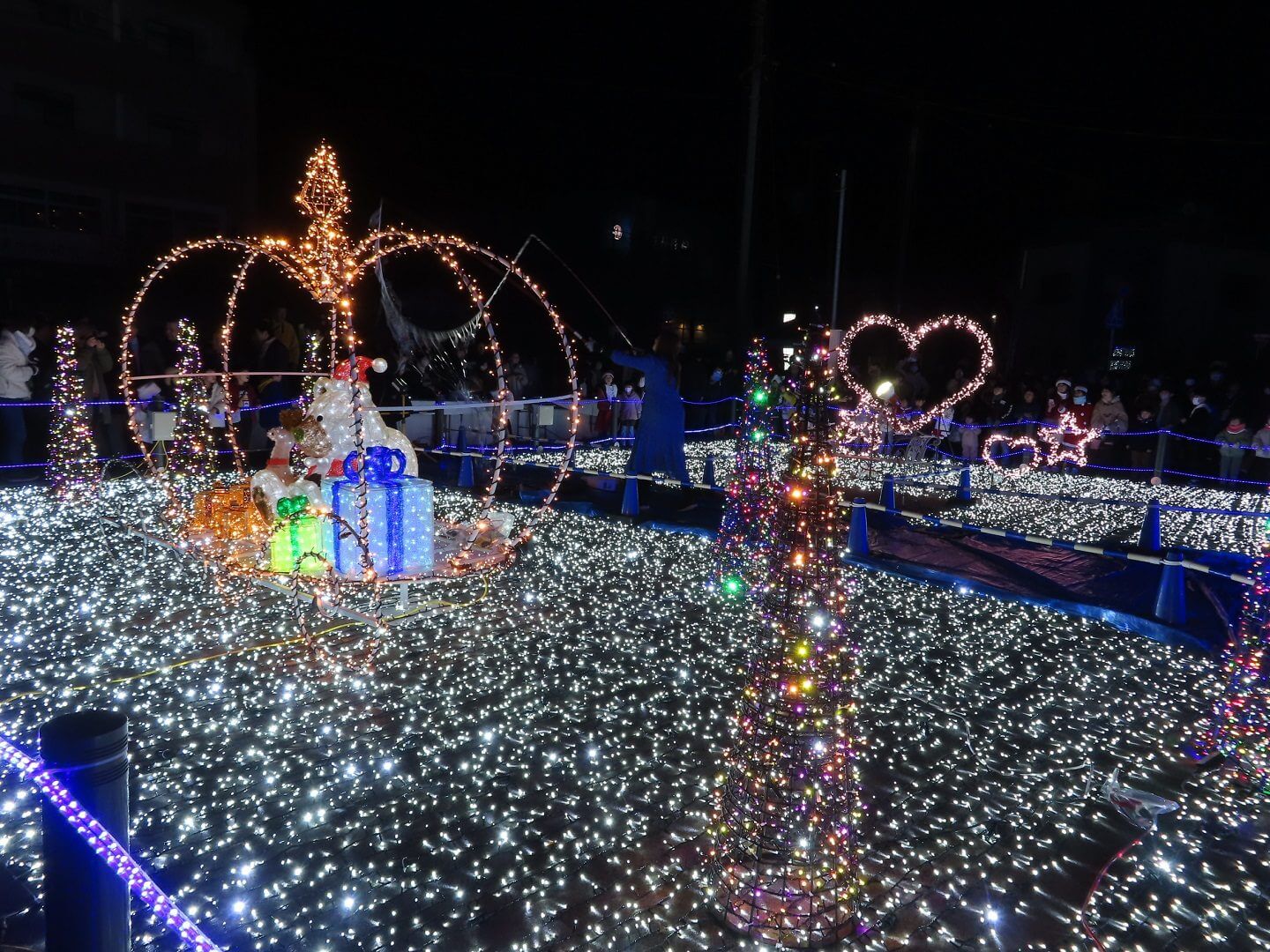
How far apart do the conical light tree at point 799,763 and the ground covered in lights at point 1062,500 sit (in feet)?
22.5

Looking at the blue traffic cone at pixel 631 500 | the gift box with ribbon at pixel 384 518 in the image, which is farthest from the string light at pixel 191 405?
the blue traffic cone at pixel 631 500

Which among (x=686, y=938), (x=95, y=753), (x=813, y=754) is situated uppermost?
(x=95, y=753)

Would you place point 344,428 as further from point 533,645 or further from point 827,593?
point 827,593

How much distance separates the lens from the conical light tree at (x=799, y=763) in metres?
2.78

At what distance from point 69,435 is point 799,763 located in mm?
10131

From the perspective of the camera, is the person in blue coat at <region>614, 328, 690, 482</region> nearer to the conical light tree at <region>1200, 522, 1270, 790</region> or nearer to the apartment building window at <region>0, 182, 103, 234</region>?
the conical light tree at <region>1200, 522, 1270, 790</region>

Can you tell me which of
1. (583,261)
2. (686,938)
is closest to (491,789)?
(686,938)

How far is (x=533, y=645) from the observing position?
5.48 metres

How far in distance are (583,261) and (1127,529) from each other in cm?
1992

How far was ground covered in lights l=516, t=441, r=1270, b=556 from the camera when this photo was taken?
9.76 m

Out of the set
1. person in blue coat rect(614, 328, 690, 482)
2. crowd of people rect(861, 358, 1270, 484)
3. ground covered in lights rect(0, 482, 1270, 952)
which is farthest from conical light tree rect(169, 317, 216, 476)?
crowd of people rect(861, 358, 1270, 484)

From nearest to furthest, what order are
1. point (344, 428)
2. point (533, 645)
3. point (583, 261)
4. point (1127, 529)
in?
point (533, 645)
point (344, 428)
point (1127, 529)
point (583, 261)

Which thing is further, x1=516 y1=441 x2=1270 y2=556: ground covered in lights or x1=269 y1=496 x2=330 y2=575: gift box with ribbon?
x1=516 y1=441 x2=1270 y2=556: ground covered in lights

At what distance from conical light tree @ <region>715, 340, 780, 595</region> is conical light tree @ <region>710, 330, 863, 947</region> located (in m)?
3.50
